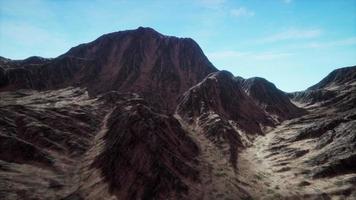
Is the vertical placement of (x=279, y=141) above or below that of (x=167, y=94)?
below

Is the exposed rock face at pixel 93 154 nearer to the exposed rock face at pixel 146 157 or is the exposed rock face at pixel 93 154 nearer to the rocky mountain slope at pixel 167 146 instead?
the exposed rock face at pixel 146 157

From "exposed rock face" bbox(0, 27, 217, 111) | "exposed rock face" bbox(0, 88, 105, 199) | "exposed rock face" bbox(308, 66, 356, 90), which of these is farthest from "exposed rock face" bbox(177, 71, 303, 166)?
"exposed rock face" bbox(308, 66, 356, 90)

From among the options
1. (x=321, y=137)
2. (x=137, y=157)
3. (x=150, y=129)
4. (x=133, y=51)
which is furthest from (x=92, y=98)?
(x=321, y=137)

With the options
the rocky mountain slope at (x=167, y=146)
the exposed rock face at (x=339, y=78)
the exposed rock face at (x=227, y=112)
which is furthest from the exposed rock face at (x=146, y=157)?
the exposed rock face at (x=339, y=78)

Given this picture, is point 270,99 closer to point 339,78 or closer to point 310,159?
point 339,78

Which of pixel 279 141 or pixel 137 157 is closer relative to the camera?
pixel 137 157

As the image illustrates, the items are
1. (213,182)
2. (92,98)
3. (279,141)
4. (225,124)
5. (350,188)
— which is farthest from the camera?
(92,98)

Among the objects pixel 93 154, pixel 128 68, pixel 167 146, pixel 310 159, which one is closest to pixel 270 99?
pixel 128 68

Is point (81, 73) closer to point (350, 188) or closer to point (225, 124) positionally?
point (225, 124)
